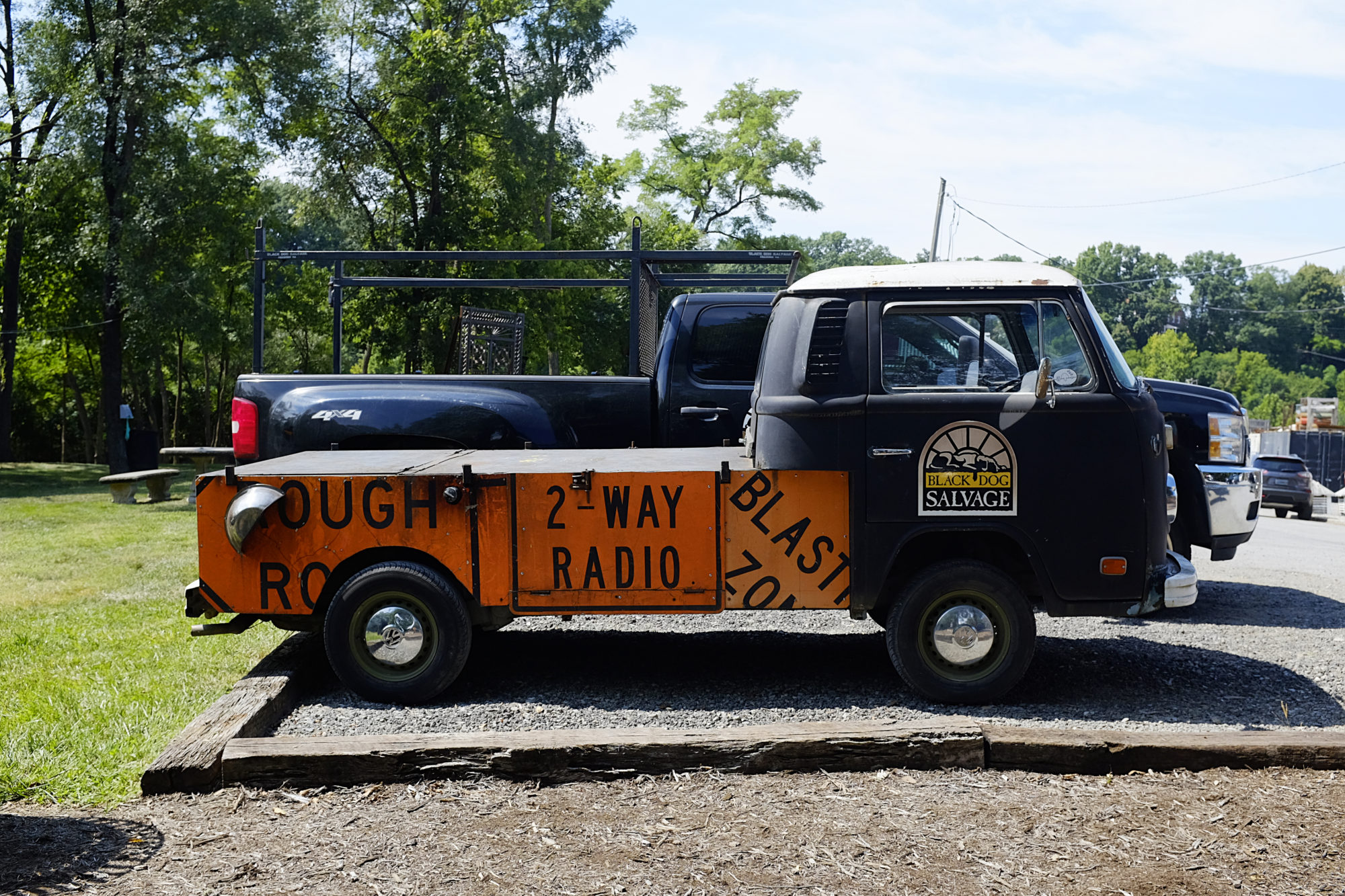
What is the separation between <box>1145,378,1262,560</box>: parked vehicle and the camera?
8227mm

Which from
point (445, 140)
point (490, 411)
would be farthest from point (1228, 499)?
point (445, 140)

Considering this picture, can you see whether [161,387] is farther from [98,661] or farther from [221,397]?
[98,661]

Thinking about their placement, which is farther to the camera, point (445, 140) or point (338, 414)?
point (445, 140)

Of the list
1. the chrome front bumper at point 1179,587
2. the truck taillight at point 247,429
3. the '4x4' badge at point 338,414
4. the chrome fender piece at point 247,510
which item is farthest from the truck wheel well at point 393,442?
the chrome front bumper at point 1179,587

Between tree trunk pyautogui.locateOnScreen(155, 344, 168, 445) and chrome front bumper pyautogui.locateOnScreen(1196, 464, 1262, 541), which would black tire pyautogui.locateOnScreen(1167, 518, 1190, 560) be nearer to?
chrome front bumper pyautogui.locateOnScreen(1196, 464, 1262, 541)

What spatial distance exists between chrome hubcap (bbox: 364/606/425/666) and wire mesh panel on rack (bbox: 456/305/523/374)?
3.93 metres

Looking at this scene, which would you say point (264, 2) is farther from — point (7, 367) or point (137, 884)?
point (137, 884)

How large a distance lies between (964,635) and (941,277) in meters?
1.76

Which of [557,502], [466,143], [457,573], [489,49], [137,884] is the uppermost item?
[489,49]

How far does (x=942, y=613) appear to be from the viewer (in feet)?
18.4

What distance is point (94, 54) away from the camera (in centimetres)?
2636

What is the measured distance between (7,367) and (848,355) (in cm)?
3103

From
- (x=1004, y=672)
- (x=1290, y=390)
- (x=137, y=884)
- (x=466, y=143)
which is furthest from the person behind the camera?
(x=1290, y=390)

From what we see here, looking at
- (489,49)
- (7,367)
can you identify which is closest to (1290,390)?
(489,49)
